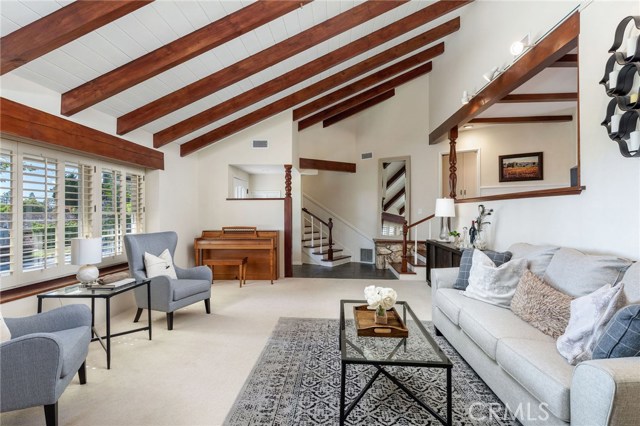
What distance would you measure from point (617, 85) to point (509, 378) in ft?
6.49

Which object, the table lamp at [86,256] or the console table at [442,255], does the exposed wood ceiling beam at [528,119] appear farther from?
the table lamp at [86,256]

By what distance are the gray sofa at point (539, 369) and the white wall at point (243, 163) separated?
393 cm

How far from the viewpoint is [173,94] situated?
12.5 ft

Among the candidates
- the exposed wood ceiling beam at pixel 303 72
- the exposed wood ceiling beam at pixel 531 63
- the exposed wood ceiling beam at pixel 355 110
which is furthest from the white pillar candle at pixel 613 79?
the exposed wood ceiling beam at pixel 355 110

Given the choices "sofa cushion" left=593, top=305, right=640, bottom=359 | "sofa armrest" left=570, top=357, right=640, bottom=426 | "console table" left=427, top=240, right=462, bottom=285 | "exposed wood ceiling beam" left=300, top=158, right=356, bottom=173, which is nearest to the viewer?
"sofa armrest" left=570, top=357, right=640, bottom=426

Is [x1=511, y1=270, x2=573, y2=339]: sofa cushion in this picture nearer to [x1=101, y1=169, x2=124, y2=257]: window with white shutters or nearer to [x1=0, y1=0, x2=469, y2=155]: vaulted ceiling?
[x1=0, y1=0, x2=469, y2=155]: vaulted ceiling

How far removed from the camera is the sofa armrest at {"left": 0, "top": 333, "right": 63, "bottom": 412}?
159 centimetres

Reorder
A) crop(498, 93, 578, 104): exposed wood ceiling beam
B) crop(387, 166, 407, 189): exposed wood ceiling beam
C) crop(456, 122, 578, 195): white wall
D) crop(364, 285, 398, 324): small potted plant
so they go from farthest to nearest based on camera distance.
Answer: crop(387, 166, 407, 189): exposed wood ceiling beam, crop(456, 122, 578, 195): white wall, crop(498, 93, 578, 104): exposed wood ceiling beam, crop(364, 285, 398, 324): small potted plant

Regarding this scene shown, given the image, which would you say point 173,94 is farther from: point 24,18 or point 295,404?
point 295,404

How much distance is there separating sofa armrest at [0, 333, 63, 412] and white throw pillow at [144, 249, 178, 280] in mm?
1796

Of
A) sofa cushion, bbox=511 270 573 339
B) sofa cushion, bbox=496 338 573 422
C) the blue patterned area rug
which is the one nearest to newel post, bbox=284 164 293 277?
the blue patterned area rug

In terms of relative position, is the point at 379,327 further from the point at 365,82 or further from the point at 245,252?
the point at 365,82

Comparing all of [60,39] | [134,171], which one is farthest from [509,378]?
[134,171]

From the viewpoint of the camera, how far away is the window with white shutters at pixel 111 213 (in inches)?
154
